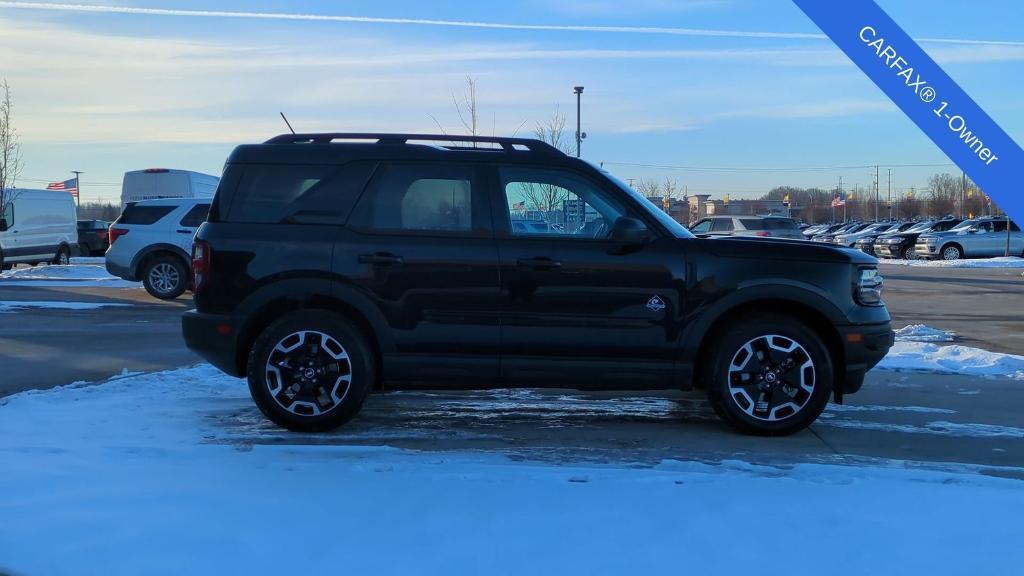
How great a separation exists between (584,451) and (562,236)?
1.41m

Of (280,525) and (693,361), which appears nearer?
(280,525)

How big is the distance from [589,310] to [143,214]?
12.1m

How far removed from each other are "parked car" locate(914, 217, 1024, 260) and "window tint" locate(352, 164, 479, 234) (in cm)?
3100

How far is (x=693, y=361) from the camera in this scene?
5508mm

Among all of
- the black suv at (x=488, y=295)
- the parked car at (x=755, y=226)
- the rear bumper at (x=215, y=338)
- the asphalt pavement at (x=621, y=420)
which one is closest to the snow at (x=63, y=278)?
the asphalt pavement at (x=621, y=420)

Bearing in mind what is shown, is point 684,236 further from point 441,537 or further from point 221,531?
point 221,531

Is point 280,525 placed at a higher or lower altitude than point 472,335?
lower

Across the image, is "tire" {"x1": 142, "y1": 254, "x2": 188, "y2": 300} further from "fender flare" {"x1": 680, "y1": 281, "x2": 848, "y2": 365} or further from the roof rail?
"fender flare" {"x1": 680, "y1": 281, "x2": 848, "y2": 365}

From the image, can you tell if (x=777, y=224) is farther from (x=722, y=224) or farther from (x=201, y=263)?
(x=201, y=263)

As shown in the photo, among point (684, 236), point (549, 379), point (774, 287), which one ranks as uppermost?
point (684, 236)

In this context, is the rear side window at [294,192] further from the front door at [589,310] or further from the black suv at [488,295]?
the front door at [589,310]

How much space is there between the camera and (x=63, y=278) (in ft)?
67.3

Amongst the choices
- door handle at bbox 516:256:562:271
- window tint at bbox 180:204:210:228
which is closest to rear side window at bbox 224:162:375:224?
door handle at bbox 516:256:562:271

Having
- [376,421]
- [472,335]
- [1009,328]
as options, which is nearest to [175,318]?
[376,421]
